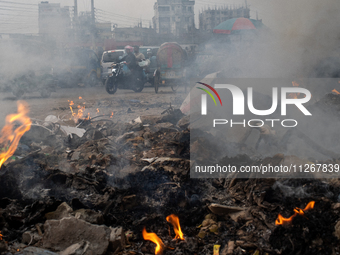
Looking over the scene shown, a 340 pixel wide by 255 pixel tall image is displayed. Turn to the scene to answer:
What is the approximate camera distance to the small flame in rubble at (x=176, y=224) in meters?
2.83

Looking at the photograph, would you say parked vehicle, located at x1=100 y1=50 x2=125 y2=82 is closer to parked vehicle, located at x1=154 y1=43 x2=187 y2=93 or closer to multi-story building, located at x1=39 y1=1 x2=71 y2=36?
multi-story building, located at x1=39 y1=1 x2=71 y2=36

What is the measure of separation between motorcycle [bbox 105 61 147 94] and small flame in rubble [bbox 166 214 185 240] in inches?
357

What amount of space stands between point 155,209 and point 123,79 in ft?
30.1

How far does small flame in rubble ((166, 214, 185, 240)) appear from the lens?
111 inches

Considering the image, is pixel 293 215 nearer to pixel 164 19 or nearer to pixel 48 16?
pixel 48 16

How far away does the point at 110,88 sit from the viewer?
11.7 m

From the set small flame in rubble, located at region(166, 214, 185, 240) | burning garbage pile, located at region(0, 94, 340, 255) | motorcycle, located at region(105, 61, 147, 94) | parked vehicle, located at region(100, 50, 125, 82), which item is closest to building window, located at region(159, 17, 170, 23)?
parked vehicle, located at region(100, 50, 125, 82)

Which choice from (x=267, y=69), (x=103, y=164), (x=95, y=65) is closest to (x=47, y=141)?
(x=103, y=164)

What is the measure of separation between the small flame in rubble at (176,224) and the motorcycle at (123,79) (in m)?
9.07

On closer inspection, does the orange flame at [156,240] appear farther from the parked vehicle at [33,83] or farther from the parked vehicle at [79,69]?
the parked vehicle at [79,69]

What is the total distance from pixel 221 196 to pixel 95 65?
493 inches

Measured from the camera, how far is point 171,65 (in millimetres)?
12422

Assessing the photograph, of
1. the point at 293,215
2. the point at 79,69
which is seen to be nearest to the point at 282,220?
the point at 293,215

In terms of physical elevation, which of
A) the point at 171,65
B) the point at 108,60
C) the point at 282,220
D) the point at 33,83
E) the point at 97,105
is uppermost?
the point at 108,60
